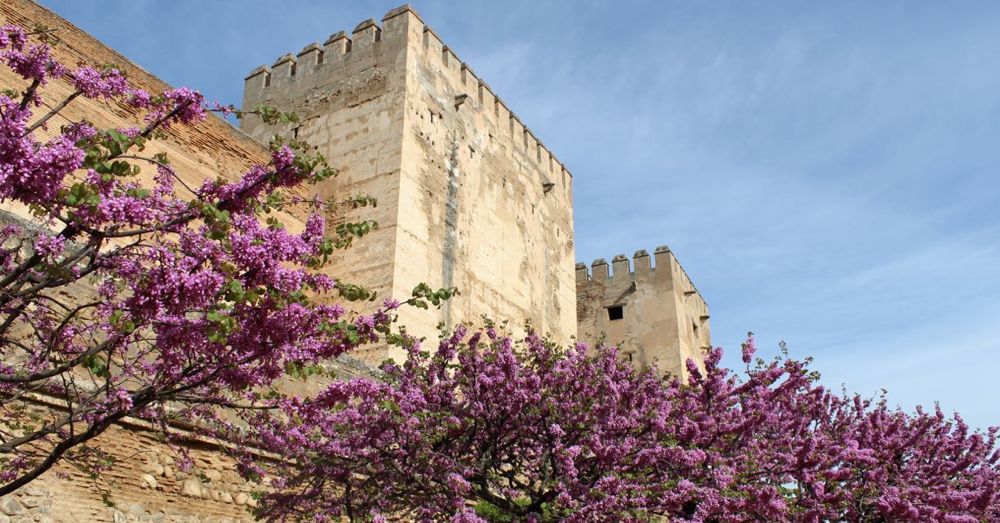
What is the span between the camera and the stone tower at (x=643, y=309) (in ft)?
80.0

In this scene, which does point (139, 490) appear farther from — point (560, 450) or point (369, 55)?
point (369, 55)

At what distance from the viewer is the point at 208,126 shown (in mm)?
14031

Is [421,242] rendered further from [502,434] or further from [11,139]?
[11,139]

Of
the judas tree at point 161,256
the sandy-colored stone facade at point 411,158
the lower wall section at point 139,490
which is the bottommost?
the lower wall section at point 139,490

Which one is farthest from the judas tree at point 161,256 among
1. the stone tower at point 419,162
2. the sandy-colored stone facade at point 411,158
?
the stone tower at point 419,162

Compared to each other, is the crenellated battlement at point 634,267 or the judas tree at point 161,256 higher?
the crenellated battlement at point 634,267

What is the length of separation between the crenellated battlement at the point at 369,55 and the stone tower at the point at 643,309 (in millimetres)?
8858

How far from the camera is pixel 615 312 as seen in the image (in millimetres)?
25688

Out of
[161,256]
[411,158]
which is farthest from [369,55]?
[161,256]

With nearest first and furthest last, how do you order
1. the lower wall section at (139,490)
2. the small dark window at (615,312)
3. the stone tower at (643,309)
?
the lower wall section at (139,490), the stone tower at (643,309), the small dark window at (615,312)

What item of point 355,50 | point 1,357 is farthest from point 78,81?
point 355,50

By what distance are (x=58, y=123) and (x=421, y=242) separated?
5.38m

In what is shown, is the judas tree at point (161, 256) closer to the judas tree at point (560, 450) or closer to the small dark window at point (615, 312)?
the judas tree at point (560, 450)

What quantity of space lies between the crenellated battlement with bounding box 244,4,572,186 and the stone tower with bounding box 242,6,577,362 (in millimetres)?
24
